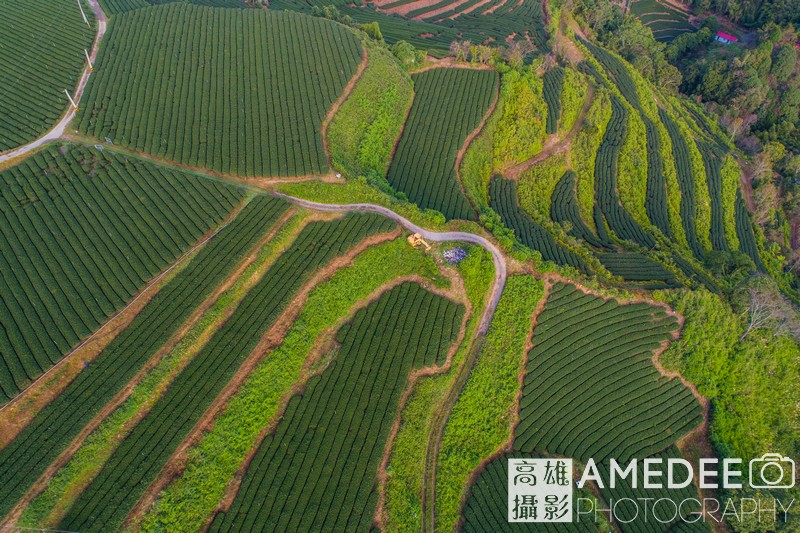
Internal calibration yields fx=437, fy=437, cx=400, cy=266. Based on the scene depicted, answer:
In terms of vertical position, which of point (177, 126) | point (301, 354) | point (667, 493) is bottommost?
point (667, 493)

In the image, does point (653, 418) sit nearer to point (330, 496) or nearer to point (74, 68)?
point (330, 496)

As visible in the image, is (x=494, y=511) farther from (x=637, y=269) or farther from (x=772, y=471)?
(x=637, y=269)

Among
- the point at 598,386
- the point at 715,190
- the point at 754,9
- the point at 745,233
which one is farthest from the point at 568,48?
the point at 598,386

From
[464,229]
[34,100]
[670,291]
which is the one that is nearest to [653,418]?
[670,291]

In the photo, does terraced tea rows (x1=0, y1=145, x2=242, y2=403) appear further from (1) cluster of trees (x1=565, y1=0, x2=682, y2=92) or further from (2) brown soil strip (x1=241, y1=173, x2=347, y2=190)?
(1) cluster of trees (x1=565, y1=0, x2=682, y2=92)

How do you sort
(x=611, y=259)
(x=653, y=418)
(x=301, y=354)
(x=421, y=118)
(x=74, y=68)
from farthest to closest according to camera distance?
(x=421, y=118) → (x=74, y=68) → (x=611, y=259) → (x=653, y=418) → (x=301, y=354)

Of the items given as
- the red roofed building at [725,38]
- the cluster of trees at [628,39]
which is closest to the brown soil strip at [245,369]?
the cluster of trees at [628,39]

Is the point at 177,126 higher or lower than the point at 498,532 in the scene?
higher

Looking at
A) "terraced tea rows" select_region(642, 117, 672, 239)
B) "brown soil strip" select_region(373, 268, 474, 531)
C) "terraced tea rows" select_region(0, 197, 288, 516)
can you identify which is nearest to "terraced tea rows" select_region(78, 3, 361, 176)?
"terraced tea rows" select_region(0, 197, 288, 516)
